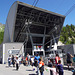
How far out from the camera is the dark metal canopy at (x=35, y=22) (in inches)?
891

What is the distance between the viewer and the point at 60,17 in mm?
26250

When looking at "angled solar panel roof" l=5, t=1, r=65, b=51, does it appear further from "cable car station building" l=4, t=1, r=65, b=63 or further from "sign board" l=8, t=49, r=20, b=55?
"sign board" l=8, t=49, r=20, b=55

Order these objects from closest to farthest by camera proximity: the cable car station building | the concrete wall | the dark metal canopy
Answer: the concrete wall → the cable car station building → the dark metal canopy

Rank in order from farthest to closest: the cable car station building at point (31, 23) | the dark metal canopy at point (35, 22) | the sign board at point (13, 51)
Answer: the dark metal canopy at point (35, 22), the cable car station building at point (31, 23), the sign board at point (13, 51)

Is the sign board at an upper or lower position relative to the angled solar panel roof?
lower

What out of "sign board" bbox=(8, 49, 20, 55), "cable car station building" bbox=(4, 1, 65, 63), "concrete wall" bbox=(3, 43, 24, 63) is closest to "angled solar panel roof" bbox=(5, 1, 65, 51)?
"cable car station building" bbox=(4, 1, 65, 63)

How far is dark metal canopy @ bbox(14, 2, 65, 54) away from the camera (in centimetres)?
2262

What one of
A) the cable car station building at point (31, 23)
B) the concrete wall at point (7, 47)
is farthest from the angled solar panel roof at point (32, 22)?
the concrete wall at point (7, 47)

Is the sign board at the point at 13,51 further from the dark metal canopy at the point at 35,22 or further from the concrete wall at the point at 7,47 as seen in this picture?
the dark metal canopy at the point at 35,22

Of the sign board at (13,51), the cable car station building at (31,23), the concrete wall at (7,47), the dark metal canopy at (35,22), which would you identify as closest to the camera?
the concrete wall at (7,47)

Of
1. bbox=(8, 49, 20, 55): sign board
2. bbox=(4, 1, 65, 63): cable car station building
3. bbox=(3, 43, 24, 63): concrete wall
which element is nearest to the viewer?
bbox=(3, 43, 24, 63): concrete wall

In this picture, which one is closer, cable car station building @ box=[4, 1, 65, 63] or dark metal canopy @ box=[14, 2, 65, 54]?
cable car station building @ box=[4, 1, 65, 63]

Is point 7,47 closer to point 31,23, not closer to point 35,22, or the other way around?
point 31,23

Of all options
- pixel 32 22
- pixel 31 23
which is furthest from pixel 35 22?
pixel 31 23
